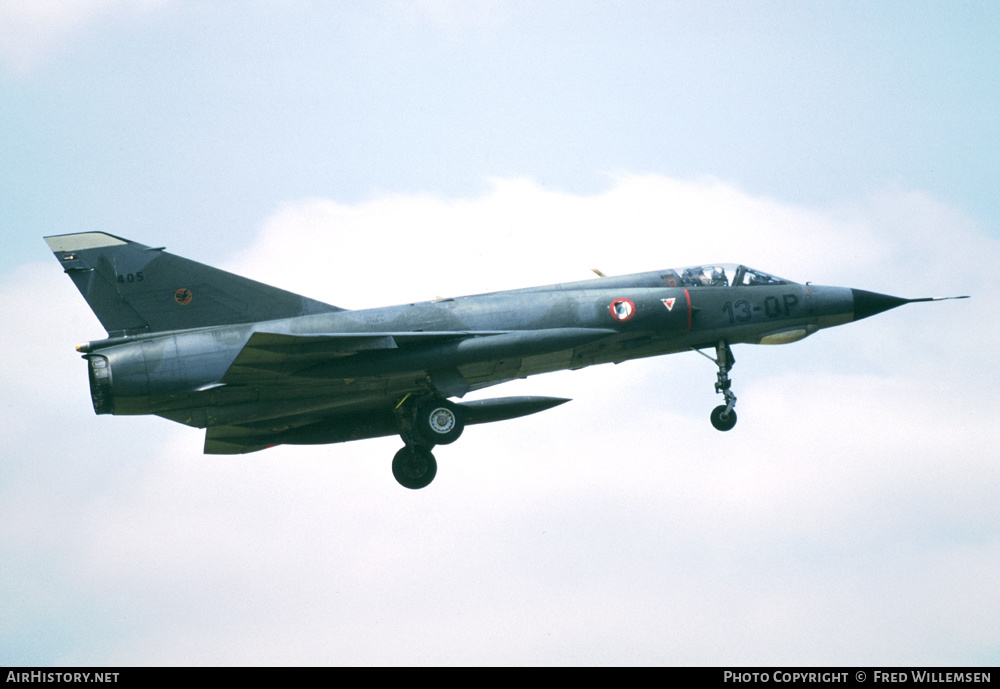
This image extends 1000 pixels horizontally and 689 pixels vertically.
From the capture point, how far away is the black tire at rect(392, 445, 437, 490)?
22500 mm

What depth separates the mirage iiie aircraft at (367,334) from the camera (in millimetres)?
18922

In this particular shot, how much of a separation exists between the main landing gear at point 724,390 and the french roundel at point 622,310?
1925 mm

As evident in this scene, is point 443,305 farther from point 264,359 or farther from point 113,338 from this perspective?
point 113,338

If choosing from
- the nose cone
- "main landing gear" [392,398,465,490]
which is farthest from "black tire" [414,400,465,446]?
the nose cone

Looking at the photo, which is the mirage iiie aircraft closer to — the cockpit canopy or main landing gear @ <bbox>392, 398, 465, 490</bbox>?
the cockpit canopy

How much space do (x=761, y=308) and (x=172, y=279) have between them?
10.6 metres

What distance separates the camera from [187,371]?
61.8ft

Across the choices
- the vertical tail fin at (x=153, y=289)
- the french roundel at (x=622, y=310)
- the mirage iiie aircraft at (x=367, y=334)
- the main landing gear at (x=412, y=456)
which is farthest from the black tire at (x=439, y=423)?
the french roundel at (x=622, y=310)

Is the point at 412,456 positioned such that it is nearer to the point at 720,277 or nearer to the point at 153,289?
the point at 153,289

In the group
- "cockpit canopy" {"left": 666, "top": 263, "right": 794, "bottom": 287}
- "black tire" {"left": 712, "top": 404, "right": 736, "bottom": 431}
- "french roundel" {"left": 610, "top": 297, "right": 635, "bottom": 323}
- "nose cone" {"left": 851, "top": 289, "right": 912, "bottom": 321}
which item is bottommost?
"black tire" {"left": 712, "top": 404, "right": 736, "bottom": 431}

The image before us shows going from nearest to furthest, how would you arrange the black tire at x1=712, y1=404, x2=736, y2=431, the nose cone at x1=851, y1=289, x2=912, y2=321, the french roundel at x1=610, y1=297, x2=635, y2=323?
the french roundel at x1=610, y1=297, x2=635, y2=323
the black tire at x1=712, y1=404, x2=736, y2=431
the nose cone at x1=851, y1=289, x2=912, y2=321

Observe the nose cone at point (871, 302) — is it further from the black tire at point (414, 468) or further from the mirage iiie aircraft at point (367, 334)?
the black tire at point (414, 468)

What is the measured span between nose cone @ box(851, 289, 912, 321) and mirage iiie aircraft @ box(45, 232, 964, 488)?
0.26 meters
